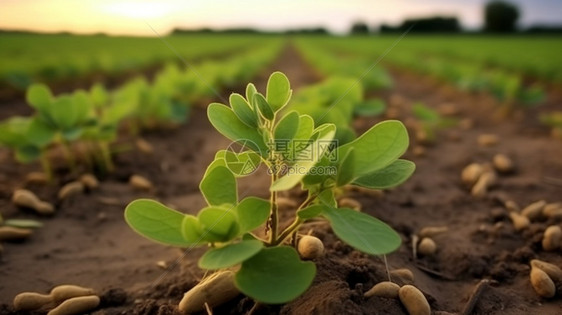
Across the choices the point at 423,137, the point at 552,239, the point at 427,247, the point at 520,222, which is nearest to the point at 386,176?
the point at 427,247

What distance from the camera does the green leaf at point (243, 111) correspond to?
1.10 metres

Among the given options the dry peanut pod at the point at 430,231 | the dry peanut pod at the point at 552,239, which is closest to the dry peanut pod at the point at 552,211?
the dry peanut pod at the point at 552,239

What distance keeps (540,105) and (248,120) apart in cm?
550

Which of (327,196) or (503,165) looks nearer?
(327,196)

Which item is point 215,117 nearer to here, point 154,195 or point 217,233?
point 217,233

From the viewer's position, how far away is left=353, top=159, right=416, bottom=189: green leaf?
3.56 feet

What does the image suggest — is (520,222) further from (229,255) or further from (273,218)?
(229,255)

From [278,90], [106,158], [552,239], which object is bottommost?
[552,239]

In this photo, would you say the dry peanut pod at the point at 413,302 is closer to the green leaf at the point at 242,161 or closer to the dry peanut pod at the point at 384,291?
the dry peanut pod at the point at 384,291

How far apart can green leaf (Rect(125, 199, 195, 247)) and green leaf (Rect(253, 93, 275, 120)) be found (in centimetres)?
30

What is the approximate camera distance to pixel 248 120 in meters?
1.11

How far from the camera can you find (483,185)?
7.60ft

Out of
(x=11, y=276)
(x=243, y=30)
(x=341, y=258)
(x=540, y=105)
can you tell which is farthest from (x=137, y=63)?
(x=243, y=30)

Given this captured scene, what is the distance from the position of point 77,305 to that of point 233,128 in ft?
2.24
